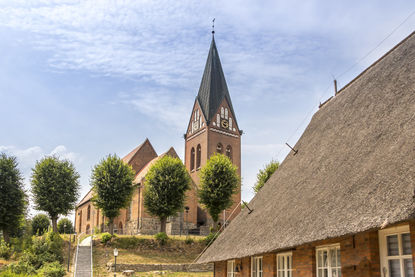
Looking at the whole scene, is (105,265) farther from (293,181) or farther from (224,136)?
(224,136)

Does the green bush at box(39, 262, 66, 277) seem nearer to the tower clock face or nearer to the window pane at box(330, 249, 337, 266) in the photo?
the window pane at box(330, 249, 337, 266)

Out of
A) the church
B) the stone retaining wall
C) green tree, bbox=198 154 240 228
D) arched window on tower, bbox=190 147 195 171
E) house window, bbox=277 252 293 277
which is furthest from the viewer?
arched window on tower, bbox=190 147 195 171

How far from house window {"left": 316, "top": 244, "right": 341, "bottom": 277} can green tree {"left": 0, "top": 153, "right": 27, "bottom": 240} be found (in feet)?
105

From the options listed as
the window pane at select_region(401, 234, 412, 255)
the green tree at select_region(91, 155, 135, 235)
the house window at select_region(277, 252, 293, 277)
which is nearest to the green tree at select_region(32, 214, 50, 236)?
the green tree at select_region(91, 155, 135, 235)

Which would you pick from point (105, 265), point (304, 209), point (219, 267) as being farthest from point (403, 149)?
point (105, 265)

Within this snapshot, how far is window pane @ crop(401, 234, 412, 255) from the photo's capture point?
26.0 ft

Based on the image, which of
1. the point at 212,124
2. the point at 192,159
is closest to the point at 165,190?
the point at 212,124

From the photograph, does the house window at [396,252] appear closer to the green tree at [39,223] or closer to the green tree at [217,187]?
the green tree at [217,187]

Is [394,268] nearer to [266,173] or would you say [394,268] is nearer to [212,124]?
[266,173]

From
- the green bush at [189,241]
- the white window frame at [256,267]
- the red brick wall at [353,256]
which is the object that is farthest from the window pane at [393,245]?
the green bush at [189,241]

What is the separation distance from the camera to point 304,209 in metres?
11.0

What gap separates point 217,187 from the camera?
128 feet

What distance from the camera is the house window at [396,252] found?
792cm

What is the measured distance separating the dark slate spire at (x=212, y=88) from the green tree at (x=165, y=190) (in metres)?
18.4
